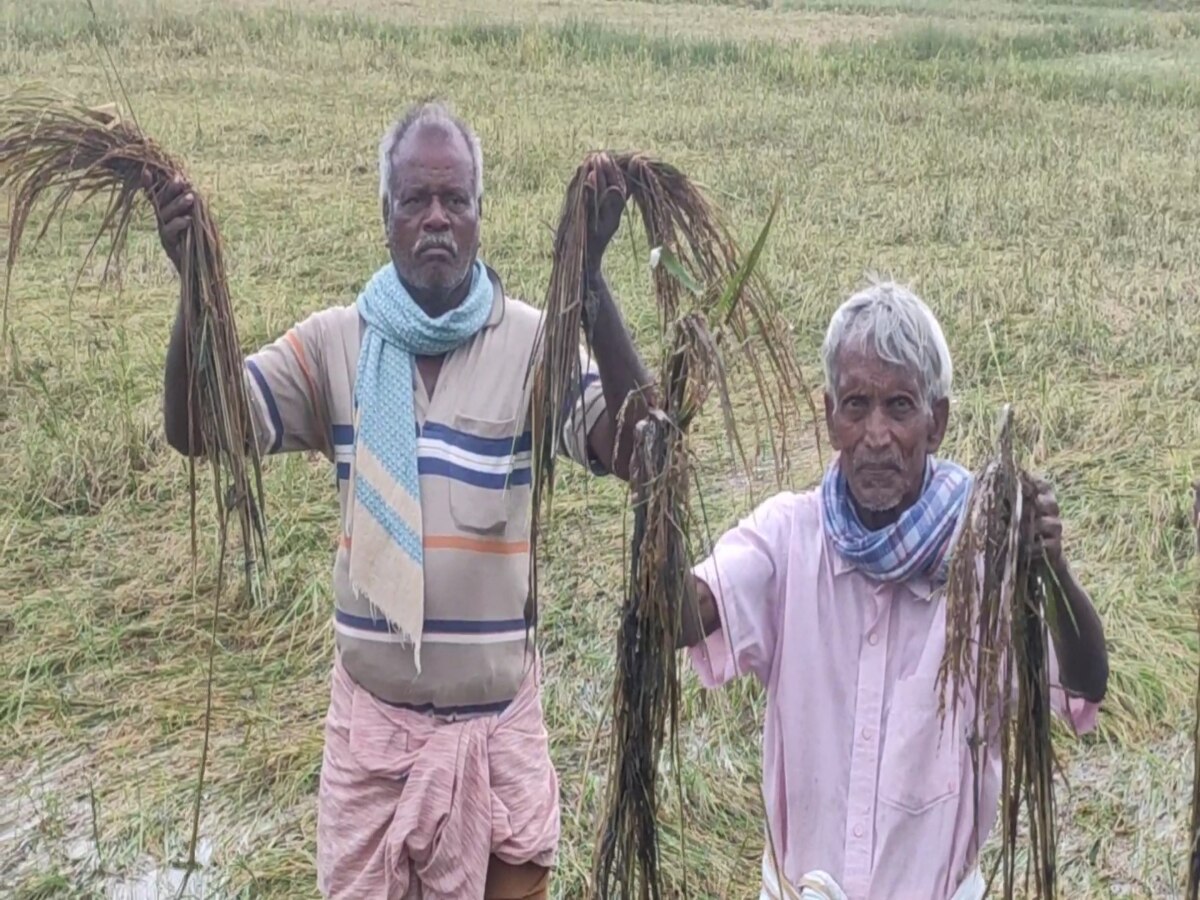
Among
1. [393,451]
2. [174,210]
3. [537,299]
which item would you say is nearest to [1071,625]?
[393,451]

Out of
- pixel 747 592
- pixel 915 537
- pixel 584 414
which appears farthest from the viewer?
pixel 584 414

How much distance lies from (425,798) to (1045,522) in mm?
1047

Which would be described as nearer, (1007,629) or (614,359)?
(1007,629)

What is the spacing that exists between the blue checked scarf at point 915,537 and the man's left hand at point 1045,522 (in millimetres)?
237

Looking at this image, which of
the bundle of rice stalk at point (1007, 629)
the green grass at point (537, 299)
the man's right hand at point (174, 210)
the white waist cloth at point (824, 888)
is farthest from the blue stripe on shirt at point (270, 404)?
the bundle of rice stalk at point (1007, 629)

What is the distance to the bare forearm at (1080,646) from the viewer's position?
170cm

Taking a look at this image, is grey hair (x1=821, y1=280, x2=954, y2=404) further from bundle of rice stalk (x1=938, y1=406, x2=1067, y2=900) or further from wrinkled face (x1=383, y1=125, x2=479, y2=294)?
wrinkled face (x1=383, y1=125, x2=479, y2=294)

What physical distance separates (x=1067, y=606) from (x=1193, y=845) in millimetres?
311

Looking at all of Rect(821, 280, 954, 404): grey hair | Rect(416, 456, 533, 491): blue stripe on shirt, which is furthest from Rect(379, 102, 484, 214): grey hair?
Rect(821, 280, 954, 404): grey hair

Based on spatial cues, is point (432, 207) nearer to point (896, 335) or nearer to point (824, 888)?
point (896, 335)

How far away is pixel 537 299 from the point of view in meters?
6.36

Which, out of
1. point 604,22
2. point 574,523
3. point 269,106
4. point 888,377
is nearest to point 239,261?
point 574,523

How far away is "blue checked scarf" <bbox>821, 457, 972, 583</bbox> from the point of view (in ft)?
6.05

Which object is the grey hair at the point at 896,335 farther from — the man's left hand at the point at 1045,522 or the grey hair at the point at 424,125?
the grey hair at the point at 424,125
